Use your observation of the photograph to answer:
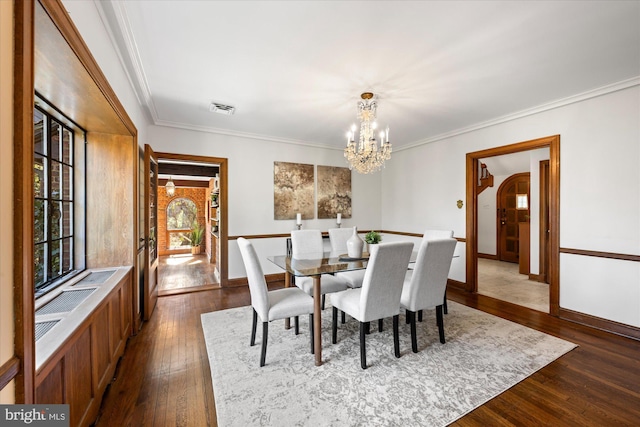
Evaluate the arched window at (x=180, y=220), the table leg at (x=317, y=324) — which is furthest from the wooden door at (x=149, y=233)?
the arched window at (x=180, y=220)

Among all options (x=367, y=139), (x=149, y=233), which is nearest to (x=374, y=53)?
(x=367, y=139)

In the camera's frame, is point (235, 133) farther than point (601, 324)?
Yes

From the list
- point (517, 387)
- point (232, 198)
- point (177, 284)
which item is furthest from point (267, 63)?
point (177, 284)

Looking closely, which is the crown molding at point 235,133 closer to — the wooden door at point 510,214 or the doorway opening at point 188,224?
the doorway opening at point 188,224

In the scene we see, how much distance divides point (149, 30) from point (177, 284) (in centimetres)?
405

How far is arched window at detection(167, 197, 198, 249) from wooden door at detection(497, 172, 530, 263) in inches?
356

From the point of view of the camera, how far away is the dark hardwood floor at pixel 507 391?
1.71m

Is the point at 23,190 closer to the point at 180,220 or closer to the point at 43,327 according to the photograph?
the point at 43,327

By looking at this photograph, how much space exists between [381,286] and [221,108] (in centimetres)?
283

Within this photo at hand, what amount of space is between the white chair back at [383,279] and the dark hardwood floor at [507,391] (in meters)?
0.87

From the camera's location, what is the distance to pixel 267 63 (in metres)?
2.43

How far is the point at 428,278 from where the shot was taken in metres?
2.51

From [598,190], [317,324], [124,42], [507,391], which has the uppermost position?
[124,42]

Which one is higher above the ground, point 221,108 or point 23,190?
point 221,108
